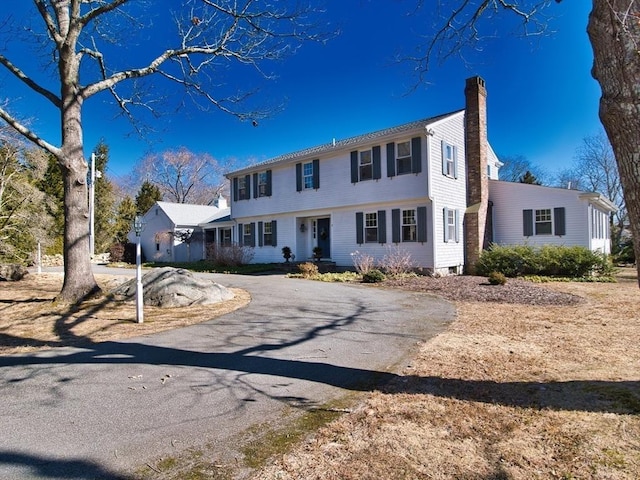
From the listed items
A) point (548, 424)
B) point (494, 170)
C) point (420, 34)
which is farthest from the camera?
point (494, 170)

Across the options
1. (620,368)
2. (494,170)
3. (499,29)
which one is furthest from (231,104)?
(494,170)

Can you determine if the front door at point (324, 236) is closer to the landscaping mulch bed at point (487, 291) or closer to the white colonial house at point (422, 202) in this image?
the white colonial house at point (422, 202)

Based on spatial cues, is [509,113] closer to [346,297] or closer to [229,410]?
[346,297]

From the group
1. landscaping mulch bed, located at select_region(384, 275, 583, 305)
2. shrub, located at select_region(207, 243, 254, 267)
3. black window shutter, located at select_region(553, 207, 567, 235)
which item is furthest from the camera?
shrub, located at select_region(207, 243, 254, 267)

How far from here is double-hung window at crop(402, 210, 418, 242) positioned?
15.8 m

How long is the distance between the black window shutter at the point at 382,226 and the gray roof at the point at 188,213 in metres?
16.9

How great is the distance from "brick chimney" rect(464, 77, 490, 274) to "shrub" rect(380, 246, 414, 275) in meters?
3.48

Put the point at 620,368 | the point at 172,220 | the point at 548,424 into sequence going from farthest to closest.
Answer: the point at 172,220
the point at 620,368
the point at 548,424

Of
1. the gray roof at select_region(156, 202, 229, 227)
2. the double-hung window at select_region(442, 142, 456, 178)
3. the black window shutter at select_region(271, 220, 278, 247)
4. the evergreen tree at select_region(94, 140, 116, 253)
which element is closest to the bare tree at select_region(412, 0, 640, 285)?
the double-hung window at select_region(442, 142, 456, 178)

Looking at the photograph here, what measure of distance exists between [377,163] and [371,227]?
9.31 ft

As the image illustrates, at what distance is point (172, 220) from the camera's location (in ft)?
92.7

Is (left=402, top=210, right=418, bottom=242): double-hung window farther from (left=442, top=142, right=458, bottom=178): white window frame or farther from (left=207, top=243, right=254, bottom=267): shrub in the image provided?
(left=207, top=243, right=254, bottom=267): shrub

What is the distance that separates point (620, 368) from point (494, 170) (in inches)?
821

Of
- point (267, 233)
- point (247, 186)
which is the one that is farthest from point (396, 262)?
point (247, 186)
